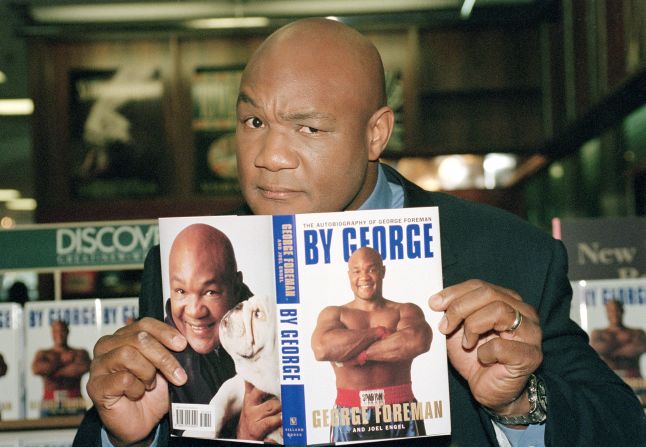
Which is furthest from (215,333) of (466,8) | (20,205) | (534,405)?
(20,205)

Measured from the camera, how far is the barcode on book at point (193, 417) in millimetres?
1074

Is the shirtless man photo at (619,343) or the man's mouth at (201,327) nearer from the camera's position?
the man's mouth at (201,327)

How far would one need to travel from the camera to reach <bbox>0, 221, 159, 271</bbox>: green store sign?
241 cm

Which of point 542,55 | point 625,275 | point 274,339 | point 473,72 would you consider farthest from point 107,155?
point 274,339

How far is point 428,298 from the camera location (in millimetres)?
1051

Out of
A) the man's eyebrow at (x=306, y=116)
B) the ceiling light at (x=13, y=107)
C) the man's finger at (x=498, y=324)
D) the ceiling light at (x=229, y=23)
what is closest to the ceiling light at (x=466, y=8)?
the ceiling light at (x=229, y=23)

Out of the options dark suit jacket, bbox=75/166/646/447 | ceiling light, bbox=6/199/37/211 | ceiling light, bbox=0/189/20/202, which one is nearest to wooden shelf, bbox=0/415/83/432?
dark suit jacket, bbox=75/166/646/447

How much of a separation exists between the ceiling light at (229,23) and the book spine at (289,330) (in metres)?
3.50

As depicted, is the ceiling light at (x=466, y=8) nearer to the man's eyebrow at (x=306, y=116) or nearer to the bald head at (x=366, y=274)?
the man's eyebrow at (x=306, y=116)

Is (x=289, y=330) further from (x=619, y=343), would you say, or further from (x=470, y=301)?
(x=619, y=343)

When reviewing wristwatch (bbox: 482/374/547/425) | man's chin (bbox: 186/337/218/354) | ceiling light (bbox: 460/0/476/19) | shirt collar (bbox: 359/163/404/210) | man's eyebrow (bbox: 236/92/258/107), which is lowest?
wristwatch (bbox: 482/374/547/425)

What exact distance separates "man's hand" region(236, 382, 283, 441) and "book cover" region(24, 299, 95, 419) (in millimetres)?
1366

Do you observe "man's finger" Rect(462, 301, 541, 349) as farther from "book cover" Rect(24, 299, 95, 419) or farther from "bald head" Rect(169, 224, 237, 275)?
"book cover" Rect(24, 299, 95, 419)

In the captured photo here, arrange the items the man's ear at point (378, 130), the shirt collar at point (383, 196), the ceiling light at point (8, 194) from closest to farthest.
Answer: the man's ear at point (378, 130)
the shirt collar at point (383, 196)
the ceiling light at point (8, 194)
